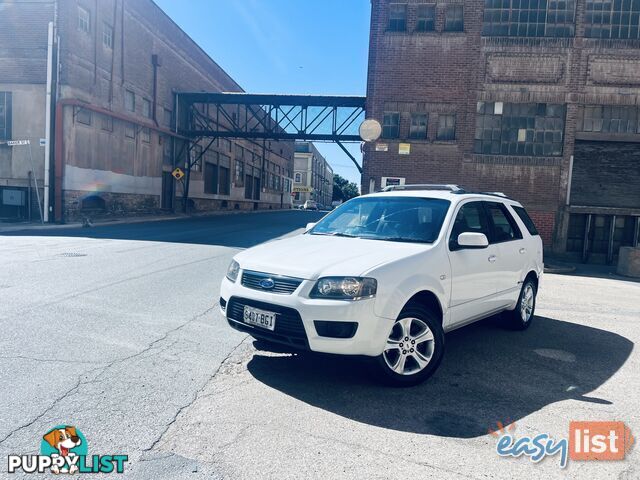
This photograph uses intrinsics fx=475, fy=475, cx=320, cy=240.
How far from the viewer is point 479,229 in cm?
535

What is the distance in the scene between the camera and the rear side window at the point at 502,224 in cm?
563

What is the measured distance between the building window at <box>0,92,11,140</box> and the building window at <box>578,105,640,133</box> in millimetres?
24157

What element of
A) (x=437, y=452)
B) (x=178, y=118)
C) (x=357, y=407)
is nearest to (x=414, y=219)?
(x=357, y=407)

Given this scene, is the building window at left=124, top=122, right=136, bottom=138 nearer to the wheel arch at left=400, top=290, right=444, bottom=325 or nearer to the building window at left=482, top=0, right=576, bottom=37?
the building window at left=482, top=0, right=576, bottom=37

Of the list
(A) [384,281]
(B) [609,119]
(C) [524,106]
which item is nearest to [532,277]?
(A) [384,281]

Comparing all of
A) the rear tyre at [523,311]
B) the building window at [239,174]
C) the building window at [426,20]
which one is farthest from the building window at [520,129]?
the building window at [239,174]

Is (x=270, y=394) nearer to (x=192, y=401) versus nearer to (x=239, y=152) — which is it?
(x=192, y=401)

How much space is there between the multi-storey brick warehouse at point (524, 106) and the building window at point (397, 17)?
0.05 metres

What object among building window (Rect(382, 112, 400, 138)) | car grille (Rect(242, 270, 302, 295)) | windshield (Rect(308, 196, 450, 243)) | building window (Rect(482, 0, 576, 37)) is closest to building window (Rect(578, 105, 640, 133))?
building window (Rect(482, 0, 576, 37))

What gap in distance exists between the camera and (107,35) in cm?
2500

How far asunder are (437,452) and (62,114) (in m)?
23.2

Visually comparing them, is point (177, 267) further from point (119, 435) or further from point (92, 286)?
point (119, 435)

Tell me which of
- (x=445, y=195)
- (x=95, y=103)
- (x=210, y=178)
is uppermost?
(x=95, y=103)

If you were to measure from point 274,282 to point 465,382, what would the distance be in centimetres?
197
